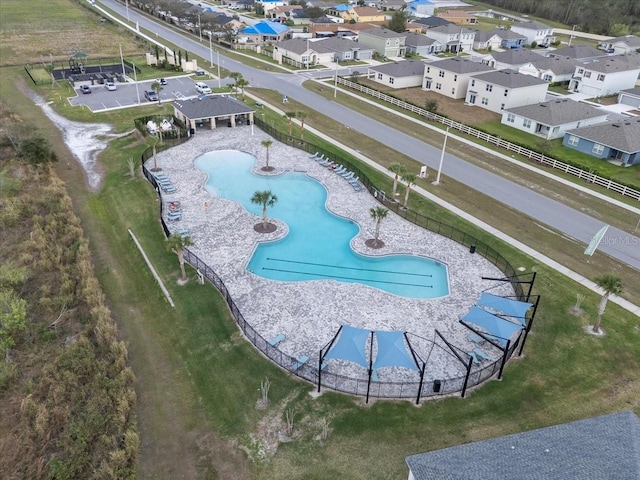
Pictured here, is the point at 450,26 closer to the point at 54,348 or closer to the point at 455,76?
the point at 455,76

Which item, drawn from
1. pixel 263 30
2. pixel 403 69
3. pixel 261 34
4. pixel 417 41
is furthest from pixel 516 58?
pixel 263 30

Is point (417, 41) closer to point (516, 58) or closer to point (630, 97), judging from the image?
point (516, 58)

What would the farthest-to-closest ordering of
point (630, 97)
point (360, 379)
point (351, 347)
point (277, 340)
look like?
point (630, 97)
point (277, 340)
point (360, 379)
point (351, 347)

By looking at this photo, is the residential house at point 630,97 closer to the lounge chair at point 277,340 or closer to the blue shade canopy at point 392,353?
the blue shade canopy at point 392,353

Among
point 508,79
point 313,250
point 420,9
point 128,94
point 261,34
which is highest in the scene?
point 420,9

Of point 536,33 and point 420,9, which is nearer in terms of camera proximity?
point 536,33

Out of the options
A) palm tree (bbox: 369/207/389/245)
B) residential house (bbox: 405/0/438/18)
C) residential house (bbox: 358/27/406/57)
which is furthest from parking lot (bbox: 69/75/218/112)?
residential house (bbox: 405/0/438/18)

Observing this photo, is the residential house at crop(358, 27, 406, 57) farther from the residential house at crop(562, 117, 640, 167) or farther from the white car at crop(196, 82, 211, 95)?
the residential house at crop(562, 117, 640, 167)
